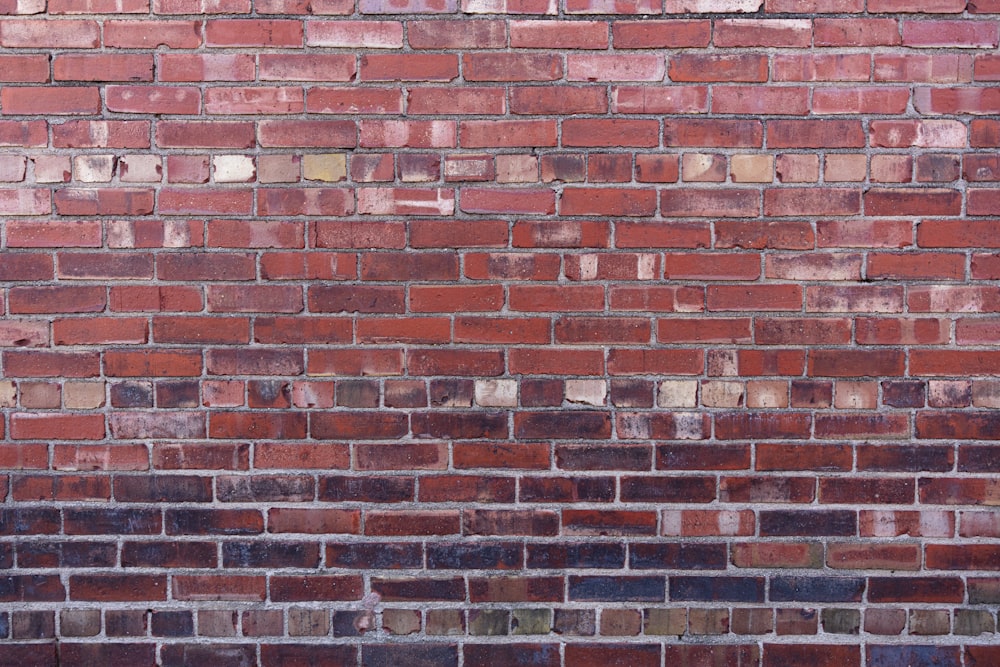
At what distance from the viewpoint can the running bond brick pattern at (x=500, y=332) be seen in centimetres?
175

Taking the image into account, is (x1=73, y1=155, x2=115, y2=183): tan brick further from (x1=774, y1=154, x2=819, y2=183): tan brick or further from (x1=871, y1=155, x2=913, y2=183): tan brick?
(x1=871, y1=155, x2=913, y2=183): tan brick

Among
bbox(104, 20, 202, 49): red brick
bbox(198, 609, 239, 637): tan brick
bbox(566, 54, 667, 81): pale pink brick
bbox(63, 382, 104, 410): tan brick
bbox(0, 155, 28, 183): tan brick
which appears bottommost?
bbox(198, 609, 239, 637): tan brick

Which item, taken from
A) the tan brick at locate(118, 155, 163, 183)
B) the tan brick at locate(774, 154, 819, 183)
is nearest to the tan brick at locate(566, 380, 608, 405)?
the tan brick at locate(774, 154, 819, 183)

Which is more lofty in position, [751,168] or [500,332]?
[751,168]

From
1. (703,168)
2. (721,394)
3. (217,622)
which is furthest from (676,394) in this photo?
(217,622)

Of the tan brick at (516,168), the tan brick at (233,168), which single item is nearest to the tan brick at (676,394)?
the tan brick at (516,168)

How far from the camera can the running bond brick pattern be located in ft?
5.74

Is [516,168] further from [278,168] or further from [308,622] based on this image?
[308,622]

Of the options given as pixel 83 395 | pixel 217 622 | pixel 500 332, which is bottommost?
pixel 217 622

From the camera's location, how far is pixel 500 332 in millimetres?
1771

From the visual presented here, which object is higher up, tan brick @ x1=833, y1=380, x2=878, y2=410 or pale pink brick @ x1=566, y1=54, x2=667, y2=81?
pale pink brick @ x1=566, y1=54, x2=667, y2=81

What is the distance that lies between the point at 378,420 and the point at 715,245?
3.38 feet

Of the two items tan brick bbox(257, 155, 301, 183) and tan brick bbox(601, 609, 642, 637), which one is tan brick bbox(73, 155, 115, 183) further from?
tan brick bbox(601, 609, 642, 637)

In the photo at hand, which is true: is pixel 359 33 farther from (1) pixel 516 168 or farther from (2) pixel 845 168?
(2) pixel 845 168
